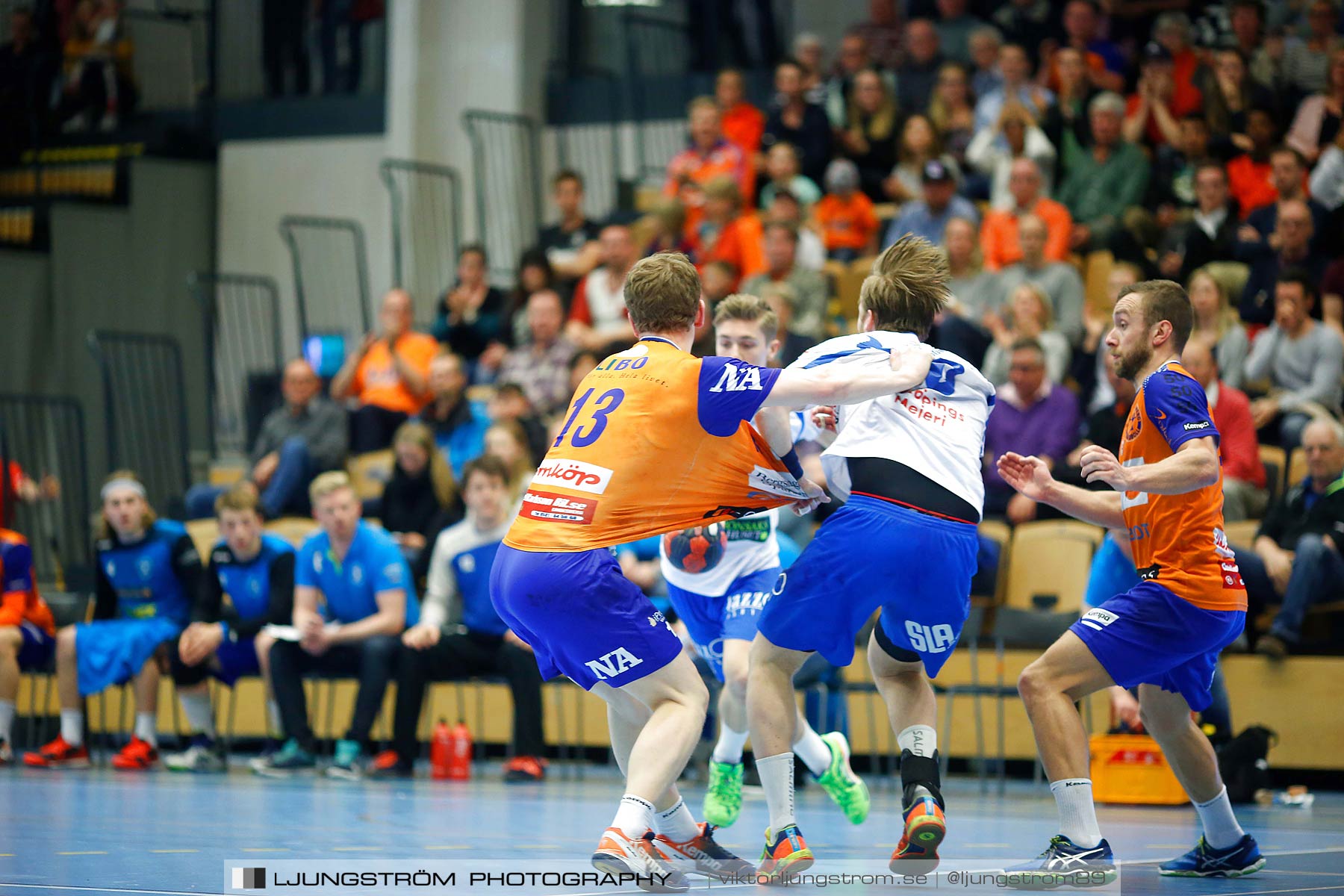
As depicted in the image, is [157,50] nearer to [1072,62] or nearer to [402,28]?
[402,28]

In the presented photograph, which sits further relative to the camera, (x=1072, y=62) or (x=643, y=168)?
(x=643, y=168)

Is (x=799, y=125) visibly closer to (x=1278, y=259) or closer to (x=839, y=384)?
(x=1278, y=259)

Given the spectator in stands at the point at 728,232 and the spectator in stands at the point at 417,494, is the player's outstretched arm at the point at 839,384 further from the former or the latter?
the spectator in stands at the point at 728,232

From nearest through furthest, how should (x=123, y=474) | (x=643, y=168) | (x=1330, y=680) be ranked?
(x=1330, y=680), (x=123, y=474), (x=643, y=168)

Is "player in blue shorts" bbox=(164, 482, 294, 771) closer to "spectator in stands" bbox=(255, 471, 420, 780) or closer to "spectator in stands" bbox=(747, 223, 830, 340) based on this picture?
"spectator in stands" bbox=(255, 471, 420, 780)

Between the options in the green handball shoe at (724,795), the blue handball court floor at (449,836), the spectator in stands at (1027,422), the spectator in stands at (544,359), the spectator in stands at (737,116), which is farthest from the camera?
the spectator in stands at (737,116)

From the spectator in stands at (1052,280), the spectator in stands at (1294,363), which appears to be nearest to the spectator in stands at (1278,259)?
the spectator in stands at (1294,363)

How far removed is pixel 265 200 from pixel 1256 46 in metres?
9.58

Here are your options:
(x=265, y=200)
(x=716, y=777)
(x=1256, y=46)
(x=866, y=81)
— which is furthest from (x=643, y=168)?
(x=716, y=777)

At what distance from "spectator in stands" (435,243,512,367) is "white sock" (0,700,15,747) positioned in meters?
4.78

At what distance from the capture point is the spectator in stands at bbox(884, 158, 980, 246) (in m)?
12.6

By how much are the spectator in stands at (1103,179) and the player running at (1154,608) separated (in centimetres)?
712

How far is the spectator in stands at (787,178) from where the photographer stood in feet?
44.8

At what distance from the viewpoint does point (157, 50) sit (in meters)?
18.1
